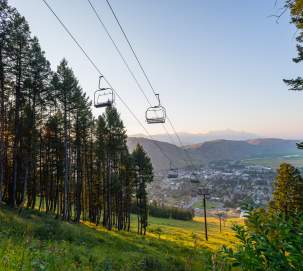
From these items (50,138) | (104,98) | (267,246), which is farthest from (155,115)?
(50,138)

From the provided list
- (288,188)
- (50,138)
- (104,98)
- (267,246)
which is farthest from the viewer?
(50,138)

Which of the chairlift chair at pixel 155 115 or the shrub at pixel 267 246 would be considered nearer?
the shrub at pixel 267 246

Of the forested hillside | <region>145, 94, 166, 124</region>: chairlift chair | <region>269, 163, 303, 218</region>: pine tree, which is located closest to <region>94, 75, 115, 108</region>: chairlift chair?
<region>145, 94, 166, 124</region>: chairlift chair

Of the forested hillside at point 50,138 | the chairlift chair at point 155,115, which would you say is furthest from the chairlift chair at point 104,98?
the forested hillside at point 50,138

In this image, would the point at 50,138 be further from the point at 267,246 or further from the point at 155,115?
the point at 267,246

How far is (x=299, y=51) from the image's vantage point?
16703 millimetres

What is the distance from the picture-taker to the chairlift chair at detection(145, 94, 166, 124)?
704 inches

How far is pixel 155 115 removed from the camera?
61.2 feet

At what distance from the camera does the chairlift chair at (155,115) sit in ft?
58.6

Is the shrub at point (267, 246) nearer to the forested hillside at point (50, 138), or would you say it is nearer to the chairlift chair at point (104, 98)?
the chairlift chair at point (104, 98)

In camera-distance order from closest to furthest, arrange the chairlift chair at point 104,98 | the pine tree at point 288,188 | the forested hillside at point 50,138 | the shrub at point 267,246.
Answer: the shrub at point 267,246 → the chairlift chair at point 104,98 → the forested hillside at point 50,138 → the pine tree at point 288,188

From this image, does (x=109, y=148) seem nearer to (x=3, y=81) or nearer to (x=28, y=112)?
(x=28, y=112)

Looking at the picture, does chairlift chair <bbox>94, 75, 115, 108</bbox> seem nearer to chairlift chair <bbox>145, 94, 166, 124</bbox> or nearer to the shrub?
chairlift chair <bbox>145, 94, 166, 124</bbox>

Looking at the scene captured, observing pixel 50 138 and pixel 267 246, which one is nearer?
pixel 267 246
